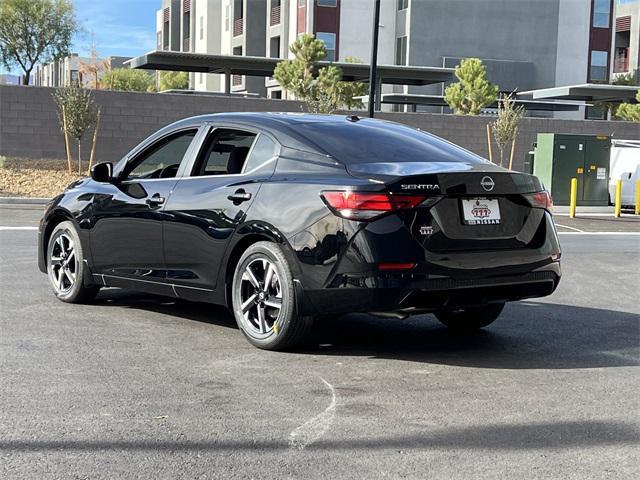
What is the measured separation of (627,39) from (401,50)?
23.4m

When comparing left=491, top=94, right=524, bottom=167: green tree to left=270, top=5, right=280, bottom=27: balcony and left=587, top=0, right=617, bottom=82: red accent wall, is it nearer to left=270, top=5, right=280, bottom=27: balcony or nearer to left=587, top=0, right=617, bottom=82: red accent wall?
left=587, top=0, right=617, bottom=82: red accent wall

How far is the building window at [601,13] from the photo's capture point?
191 ft

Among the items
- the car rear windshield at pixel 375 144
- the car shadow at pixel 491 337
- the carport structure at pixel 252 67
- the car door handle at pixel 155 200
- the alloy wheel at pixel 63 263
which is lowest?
the car shadow at pixel 491 337

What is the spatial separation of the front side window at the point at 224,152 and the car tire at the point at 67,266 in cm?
159

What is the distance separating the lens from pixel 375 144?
658cm

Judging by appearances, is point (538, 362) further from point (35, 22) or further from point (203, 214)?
point (35, 22)

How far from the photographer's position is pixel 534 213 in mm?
6328

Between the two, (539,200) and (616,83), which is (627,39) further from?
(539,200)

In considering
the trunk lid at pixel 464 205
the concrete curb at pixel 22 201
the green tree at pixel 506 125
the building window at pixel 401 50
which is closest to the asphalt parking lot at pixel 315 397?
the trunk lid at pixel 464 205

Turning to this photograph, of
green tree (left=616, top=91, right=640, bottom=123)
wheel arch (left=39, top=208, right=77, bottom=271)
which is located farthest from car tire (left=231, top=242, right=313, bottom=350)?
green tree (left=616, top=91, right=640, bottom=123)

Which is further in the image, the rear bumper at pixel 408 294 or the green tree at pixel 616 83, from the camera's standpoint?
the green tree at pixel 616 83

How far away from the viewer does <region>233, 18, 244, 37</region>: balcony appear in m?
62.9

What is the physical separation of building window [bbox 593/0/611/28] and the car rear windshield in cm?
5533

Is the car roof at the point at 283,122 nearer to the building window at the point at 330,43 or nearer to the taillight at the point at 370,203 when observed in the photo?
the taillight at the point at 370,203
